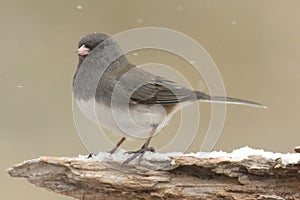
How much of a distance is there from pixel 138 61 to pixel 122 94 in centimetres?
94

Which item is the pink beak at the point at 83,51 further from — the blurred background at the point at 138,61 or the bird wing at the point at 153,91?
the blurred background at the point at 138,61

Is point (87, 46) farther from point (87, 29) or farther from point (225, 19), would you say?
point (225, 19)

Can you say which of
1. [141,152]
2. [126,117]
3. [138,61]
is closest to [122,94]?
[126,117]

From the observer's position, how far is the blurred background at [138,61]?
10.8 ft

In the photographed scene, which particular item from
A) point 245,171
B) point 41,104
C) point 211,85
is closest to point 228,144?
point 211,85

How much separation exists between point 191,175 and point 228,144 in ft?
4.12

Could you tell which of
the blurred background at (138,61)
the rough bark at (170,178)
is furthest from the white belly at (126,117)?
the blurred background at (138,61)

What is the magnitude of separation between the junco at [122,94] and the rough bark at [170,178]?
0.31 ft

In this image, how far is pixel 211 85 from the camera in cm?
250

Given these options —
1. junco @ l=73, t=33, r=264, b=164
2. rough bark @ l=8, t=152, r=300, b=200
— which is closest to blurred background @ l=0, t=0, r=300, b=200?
junco @ l=73, t=33, r=264, b=164

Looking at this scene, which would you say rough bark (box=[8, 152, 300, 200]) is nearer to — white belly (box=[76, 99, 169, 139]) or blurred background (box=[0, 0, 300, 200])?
white belly (box=[76, 99, 169, 139])

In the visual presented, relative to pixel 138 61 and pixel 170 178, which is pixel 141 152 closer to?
pixel 170 178

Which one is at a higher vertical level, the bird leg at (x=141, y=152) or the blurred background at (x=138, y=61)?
the blurred background at (x=138, y=61)

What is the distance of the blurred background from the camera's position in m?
3.30
